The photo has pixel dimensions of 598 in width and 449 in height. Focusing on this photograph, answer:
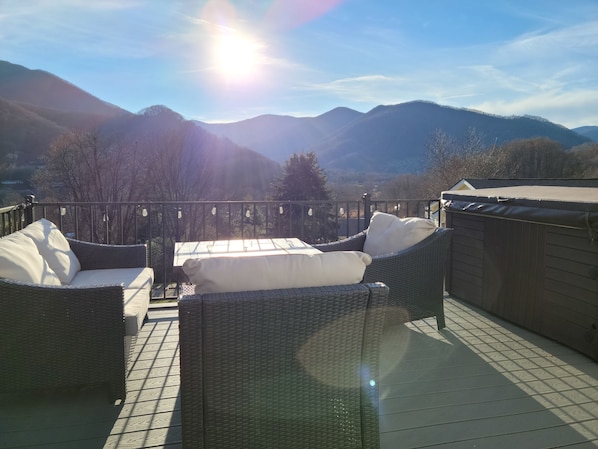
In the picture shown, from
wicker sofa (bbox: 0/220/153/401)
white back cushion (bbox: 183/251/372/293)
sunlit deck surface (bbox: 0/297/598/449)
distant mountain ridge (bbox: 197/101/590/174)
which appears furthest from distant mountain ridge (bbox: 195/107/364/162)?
white back cushion (bbox: 183/251/372/293)

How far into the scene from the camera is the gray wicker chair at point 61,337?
2074 millimetres

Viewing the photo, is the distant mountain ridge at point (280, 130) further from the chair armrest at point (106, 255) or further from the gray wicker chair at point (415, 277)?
the gray wicker chair at point (415, 277)

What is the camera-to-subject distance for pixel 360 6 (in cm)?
786

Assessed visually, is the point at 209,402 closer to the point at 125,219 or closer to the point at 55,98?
the point at 125,219

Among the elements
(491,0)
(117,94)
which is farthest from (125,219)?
(491,0)

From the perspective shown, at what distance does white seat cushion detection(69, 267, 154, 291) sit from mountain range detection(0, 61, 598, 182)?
2237cm

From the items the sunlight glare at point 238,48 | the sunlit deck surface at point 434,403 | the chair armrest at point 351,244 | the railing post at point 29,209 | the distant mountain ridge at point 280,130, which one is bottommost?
the sunlit deck surface at point 434,403

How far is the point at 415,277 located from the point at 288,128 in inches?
1450

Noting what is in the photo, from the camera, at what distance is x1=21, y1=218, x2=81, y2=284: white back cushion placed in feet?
9.37

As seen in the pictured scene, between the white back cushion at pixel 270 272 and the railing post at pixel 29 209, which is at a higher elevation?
the railing post at pixel 29 209

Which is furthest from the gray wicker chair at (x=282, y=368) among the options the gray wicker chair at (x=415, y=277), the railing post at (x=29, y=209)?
the railing post at (x=29, y=209)

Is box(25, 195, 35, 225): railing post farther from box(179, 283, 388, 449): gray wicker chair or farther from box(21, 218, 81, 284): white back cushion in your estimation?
box(179, 283, 388, 449): gray wicker chair

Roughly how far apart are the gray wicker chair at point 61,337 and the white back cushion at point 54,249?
0.83m

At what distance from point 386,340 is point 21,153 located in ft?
85.7
